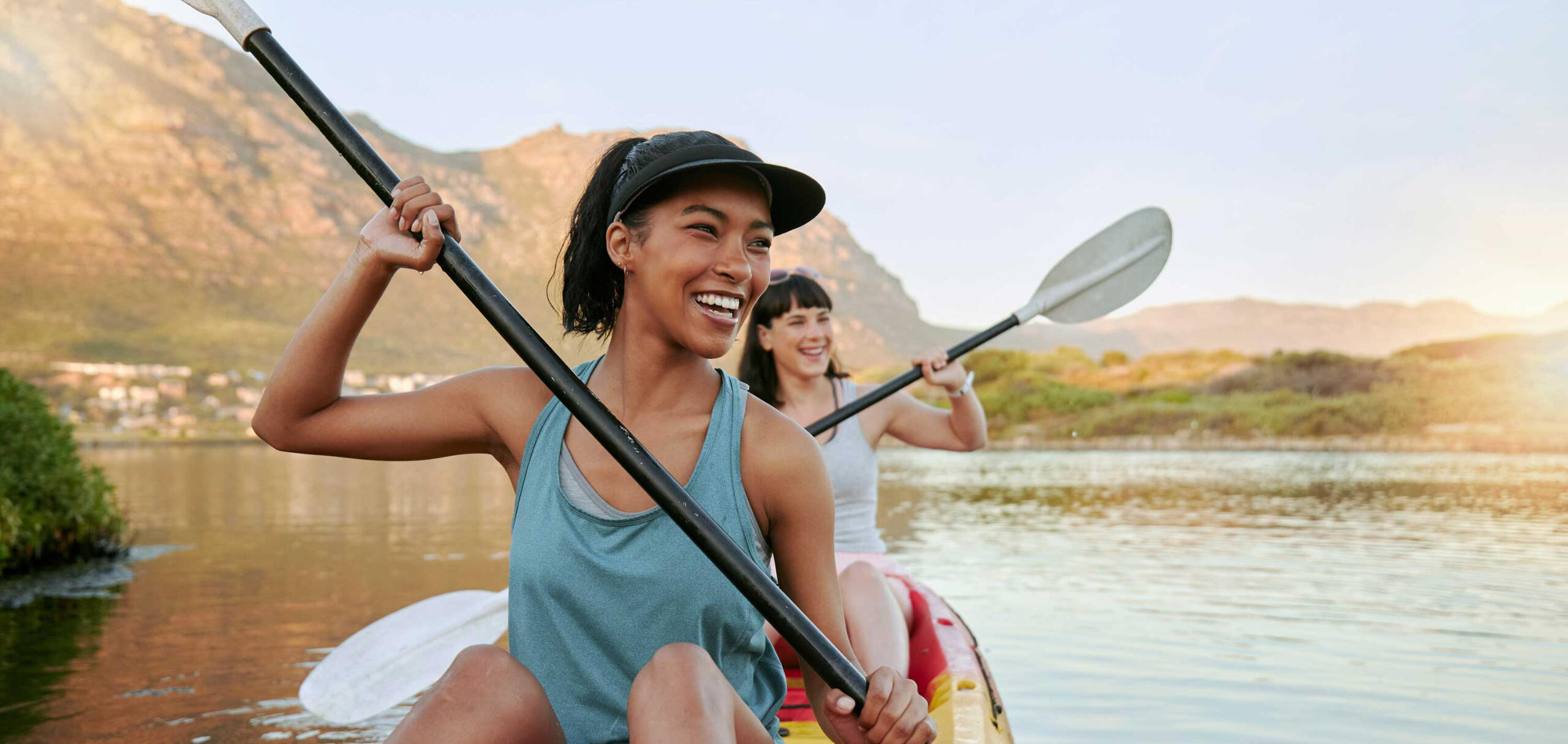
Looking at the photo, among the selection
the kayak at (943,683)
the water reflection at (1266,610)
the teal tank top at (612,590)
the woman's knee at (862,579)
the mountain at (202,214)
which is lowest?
the water reflection at (1266,610)

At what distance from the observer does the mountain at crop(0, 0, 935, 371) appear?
102438 mm

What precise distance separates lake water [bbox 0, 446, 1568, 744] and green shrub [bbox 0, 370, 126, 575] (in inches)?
12.4

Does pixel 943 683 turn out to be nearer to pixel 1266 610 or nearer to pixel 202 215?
pixel 1266 610

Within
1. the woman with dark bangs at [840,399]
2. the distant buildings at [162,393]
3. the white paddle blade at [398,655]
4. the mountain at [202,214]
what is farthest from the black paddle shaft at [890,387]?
the mountain at [202,214]

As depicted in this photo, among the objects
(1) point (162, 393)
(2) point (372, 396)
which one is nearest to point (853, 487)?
(2) point (372, 396)

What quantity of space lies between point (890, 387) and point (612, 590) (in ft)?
10.8

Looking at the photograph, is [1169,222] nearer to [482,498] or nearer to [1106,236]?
[1106,236]

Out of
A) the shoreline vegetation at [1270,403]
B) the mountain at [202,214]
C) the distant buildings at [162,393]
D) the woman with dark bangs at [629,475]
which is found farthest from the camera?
the mountain at [202,214]

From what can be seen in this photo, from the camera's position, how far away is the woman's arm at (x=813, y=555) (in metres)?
1.90

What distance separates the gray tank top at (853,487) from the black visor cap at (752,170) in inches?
103

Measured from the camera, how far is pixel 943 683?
12.2 ft

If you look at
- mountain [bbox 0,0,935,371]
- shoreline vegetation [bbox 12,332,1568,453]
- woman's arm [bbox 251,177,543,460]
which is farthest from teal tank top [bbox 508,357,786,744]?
mountain [bbox 0,0,935,371]

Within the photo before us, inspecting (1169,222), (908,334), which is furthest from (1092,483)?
(908,334)

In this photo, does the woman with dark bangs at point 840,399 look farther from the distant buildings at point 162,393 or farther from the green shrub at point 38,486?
the distant buildings at point 162,393
